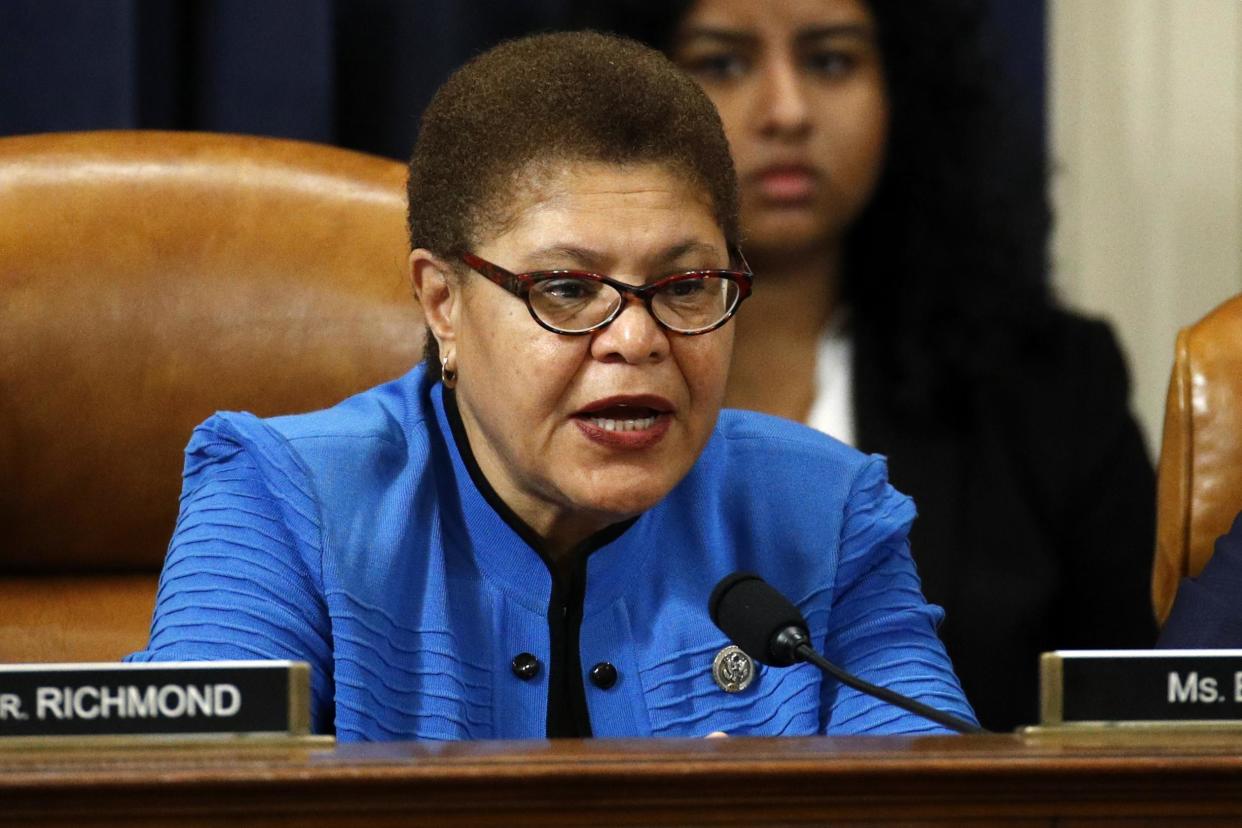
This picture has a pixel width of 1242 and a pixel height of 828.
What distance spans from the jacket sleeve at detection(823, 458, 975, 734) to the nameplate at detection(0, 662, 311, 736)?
0.54 meters

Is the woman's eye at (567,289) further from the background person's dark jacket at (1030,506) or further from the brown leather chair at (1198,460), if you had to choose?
the background person's dark jacket at (1030,506)

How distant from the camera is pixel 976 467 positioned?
219cm

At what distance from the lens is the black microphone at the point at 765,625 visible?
3.60ft

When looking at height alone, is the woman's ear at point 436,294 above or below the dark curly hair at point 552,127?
below

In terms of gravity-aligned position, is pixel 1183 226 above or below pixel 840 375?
above

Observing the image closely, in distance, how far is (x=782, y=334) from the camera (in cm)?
228

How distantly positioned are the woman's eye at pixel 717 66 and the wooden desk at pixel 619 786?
1502mm

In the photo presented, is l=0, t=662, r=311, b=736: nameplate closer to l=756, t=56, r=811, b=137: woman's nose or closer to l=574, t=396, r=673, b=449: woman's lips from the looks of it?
l=574, t=396, r=673, b=449: woman's lips

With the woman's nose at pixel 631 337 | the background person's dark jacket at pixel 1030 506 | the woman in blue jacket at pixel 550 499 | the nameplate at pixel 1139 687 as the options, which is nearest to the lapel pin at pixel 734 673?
the woman in blue jacket at pixel 550 499

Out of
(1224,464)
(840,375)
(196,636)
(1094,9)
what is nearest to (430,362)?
(196,636)

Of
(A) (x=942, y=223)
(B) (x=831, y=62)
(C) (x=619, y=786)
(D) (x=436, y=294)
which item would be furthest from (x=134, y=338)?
(A) (x=942, y=223)

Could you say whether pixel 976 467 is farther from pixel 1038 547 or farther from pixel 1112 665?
pixel 1112 665

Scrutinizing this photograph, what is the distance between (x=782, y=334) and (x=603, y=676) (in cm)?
107

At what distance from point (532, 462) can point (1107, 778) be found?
1.79ft
